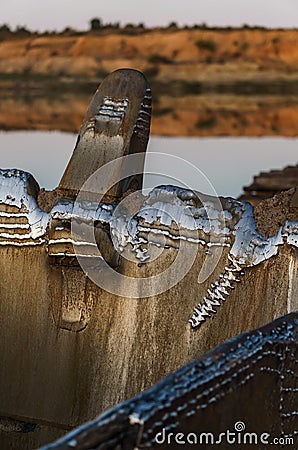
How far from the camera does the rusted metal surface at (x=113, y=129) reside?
2.89 m

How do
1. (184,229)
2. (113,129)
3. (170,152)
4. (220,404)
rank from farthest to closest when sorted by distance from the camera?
(170,152)
(113,129)
(184,229)
(220,404)

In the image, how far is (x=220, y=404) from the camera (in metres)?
1.86

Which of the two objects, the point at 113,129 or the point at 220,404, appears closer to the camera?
the point at 220,404

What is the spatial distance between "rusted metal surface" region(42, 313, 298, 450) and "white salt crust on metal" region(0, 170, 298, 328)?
1.53 feet

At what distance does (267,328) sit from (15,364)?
3.71 ft

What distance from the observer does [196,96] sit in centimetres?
4034

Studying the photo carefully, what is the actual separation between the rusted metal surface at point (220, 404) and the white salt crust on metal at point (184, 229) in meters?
0.47

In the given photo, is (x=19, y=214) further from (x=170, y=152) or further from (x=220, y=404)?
(x=170, y=152)

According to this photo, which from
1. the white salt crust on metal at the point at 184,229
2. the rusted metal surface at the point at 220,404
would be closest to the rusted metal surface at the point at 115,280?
the white salt crust on metal at the point at 184,229

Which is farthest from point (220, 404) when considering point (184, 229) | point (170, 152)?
point (170, 152)

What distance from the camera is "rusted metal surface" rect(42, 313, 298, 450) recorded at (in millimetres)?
1651

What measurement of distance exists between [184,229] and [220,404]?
901mm

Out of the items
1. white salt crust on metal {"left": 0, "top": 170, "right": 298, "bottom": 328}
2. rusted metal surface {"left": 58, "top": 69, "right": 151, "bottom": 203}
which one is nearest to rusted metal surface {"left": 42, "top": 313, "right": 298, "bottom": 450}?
white salt crust on metal {"left": 0, "top": 170, "right": 298, "bottom": 328}

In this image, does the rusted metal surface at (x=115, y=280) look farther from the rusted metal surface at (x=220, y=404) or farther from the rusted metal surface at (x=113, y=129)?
the rusted metal surface at (x=220, y=404)
